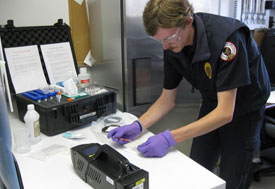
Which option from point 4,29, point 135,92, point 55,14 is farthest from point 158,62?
point 4,29

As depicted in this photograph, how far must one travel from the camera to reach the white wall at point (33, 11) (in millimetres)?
1513

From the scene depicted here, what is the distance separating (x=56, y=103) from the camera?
1176 mm

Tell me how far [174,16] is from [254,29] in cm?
181

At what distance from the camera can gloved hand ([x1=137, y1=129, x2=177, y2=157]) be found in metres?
0.95

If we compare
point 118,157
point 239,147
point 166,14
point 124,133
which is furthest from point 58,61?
point 239,147

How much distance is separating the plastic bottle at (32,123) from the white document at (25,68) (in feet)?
1.10

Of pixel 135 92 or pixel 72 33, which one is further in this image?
pixel 72 33

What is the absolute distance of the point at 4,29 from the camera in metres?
1.37

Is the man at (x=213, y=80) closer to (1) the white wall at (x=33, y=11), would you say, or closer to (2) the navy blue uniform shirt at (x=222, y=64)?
(2) the navy blue uniform shirt at (x=222, y=64)

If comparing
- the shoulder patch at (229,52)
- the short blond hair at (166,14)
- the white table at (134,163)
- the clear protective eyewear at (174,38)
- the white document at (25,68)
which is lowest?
the white table at (134,163)

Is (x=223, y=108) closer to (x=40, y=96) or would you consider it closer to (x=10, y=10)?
(x=40, y=96)

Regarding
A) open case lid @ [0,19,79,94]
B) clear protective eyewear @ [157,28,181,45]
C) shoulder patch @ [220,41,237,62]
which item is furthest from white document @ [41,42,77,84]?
shoulder patch @ [220,41,237,62]

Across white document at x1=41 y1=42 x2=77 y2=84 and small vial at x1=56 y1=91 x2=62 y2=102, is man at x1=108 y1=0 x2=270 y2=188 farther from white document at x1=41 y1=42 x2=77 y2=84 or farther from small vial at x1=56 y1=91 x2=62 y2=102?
white document at x1=41 y1=42 x2=77 y2=84

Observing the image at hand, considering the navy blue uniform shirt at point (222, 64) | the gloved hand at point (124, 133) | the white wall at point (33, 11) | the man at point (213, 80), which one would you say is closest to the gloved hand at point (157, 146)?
the man at point (213, 80)
